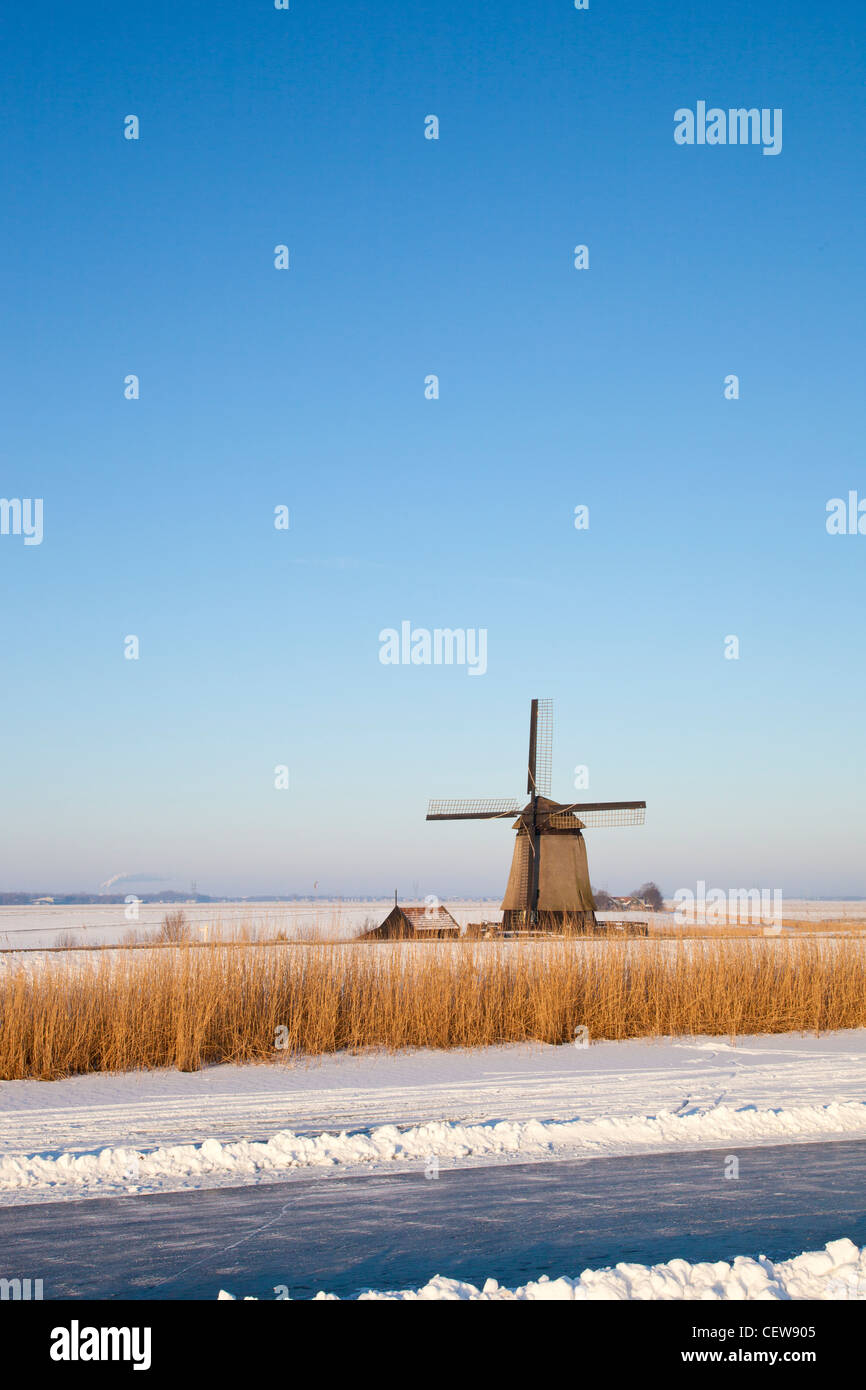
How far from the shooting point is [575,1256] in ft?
14.8

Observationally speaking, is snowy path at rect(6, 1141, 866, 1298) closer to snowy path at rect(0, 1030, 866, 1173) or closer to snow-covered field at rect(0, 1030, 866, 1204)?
snow-covered field at rect(0, 1030, 866, 1204)

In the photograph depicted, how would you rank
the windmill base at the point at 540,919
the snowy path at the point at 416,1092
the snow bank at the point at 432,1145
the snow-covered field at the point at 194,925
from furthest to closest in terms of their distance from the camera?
the windmill base at the point at 540,919, the snow-covered field at the point at 194,925, the snowy path at the point at 416,1092, the snow bank at the point at 432,1145

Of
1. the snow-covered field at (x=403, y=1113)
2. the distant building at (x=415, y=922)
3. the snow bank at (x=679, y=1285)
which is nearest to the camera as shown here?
the snow bank at (x=679, y=1285)

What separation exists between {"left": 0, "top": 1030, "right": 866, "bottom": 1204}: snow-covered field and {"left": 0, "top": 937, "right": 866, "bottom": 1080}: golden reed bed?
0.97 feet

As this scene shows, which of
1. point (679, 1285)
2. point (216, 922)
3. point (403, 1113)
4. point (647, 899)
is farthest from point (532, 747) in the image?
point (647, 899)

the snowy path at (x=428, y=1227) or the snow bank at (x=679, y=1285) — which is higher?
the snow bank at (x=679, y=1285)

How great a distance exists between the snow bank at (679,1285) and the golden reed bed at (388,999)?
21.6 feet

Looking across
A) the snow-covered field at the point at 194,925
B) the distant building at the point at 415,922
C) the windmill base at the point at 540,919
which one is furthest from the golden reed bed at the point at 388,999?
the distant building at the point at 415,922

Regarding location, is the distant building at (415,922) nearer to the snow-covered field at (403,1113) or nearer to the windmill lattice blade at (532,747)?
the windmill lattice blade at (532,747)

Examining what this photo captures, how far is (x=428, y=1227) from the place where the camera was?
5020 mm

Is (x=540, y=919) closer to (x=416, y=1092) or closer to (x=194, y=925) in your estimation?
(x=194, y=925)

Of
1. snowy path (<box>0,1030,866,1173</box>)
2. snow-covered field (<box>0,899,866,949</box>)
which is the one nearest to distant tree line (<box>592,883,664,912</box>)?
snow-covered field (<box>0,899,866,949</box>)

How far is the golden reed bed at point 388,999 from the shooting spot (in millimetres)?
10164
